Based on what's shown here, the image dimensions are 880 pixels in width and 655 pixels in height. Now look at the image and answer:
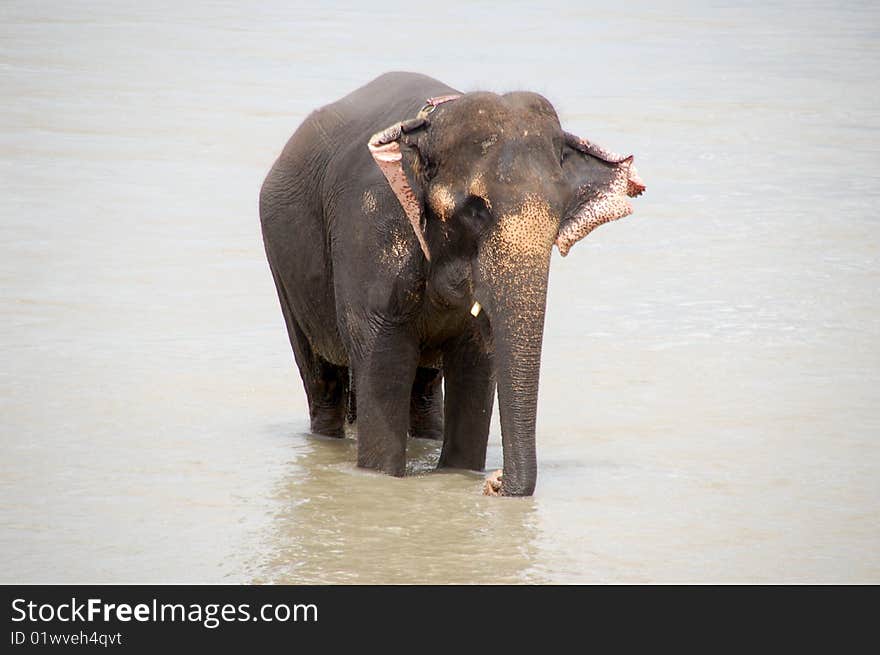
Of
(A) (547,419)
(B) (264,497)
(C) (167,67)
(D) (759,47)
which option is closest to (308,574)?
(B) (264,497)

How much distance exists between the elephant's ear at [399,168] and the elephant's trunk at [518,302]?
0.41 m

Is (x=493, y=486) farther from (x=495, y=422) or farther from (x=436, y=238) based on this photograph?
(x=495, y=422)

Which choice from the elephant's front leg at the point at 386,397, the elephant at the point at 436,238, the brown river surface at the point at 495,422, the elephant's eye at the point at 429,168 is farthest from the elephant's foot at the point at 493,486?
the elephant's eye at the point at 429,168

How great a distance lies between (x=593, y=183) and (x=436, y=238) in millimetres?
776

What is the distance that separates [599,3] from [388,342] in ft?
128

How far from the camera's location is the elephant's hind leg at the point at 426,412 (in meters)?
11.1

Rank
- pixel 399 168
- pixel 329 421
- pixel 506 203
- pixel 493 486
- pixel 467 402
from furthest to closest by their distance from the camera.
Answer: pixel 329 421 < pixel 467 402 < pixel 493 486 < pixel 399 168 < pixel 506 203

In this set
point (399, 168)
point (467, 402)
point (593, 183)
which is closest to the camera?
point (399, 168)

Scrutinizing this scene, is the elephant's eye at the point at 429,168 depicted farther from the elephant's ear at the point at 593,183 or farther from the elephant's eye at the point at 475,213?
the elephant's ear at the point at 593,183

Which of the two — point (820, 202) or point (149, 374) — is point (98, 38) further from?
point (149, 374)

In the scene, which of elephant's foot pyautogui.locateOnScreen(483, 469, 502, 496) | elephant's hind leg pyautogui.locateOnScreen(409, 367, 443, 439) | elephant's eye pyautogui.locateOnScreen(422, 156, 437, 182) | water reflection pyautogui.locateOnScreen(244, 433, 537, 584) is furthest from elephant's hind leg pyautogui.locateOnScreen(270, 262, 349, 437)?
elephant's eye pyautogui.locateOnScreen(422, 156, 437, 182)

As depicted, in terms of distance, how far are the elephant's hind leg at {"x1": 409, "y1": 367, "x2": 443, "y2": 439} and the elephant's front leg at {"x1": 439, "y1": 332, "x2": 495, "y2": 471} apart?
112 centimetres

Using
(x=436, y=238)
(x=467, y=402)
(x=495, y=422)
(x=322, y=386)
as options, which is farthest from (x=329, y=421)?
(x=436, y=238)

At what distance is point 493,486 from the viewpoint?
30.0 ft
